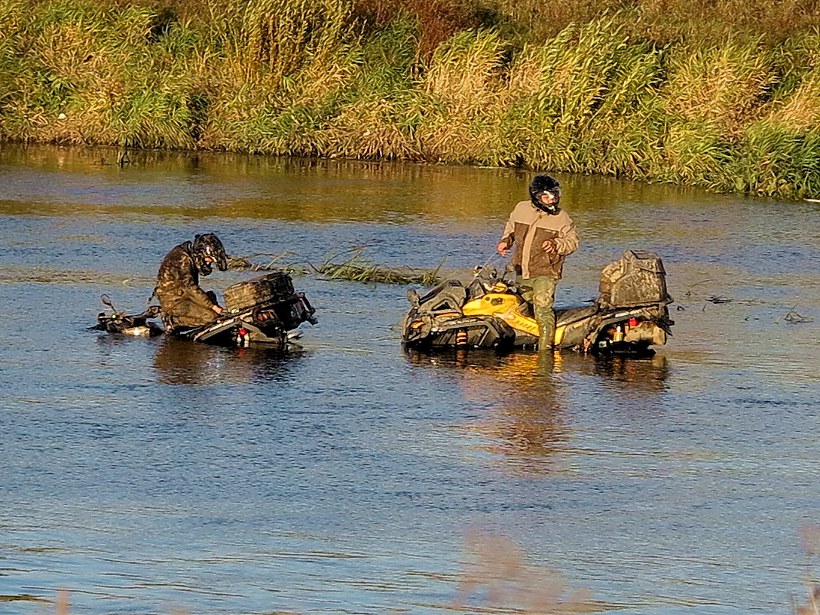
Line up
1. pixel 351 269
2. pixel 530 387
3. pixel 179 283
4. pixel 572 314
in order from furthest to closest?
pixel 351 269 < pixel 179 283 < pixel 572 314 < pixel 530 387

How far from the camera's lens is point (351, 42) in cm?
3325

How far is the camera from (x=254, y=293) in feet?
46.6

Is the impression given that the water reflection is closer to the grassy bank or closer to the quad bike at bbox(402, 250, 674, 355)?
the quad bike at bbox(402, 250, 674, 355)

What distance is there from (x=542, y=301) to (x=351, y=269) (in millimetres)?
4642

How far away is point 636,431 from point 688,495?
5.47 ft

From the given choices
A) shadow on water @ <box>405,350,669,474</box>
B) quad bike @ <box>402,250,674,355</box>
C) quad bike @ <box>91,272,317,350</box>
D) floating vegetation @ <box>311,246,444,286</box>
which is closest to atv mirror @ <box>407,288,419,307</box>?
quad bike @ <box>402,250,674,355</box>

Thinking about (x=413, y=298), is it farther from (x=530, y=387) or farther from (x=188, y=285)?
(x=188, y=285)

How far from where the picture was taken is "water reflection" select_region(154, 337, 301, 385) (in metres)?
13.0

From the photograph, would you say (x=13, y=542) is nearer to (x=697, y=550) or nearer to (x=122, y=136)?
(x=697, y=550)

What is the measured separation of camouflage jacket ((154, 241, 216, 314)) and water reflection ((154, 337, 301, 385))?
333 millimetres

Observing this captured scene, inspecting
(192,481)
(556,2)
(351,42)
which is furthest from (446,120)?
(192,481)

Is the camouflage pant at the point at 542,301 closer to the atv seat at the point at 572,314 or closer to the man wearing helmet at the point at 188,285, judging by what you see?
the atv seat at the point at 572,314

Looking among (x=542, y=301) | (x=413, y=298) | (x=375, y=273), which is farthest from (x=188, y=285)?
(x=375, y=273)

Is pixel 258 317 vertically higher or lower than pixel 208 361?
higher
